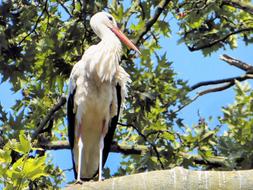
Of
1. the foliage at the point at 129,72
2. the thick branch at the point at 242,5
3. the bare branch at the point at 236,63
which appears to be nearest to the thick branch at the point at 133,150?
the foliage at the point at 129,72

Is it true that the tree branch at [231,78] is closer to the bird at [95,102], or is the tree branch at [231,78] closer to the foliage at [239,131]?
the foliage at [239,131]

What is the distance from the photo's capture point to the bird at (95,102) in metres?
7.41

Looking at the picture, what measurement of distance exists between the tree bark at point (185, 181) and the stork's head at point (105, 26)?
4.38m

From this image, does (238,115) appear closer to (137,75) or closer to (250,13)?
(137,75)

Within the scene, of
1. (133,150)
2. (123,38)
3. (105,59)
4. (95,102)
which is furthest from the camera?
(133,150)

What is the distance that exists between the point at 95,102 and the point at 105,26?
1.02 metres

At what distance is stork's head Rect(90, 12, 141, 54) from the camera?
7938 mm

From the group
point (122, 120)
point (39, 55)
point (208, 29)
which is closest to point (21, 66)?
point (39, 55)

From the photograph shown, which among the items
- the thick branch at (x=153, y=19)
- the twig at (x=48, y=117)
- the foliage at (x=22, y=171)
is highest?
the thick branch at (x=153, y=19)

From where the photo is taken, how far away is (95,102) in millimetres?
7395

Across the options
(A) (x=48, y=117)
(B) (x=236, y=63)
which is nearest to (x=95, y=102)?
(A) (x=48, y=117)

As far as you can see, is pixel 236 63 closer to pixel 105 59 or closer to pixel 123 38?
pixel 123 38

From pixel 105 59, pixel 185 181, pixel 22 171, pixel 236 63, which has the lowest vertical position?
pixel 185 181

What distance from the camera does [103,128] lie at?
24.9ft
